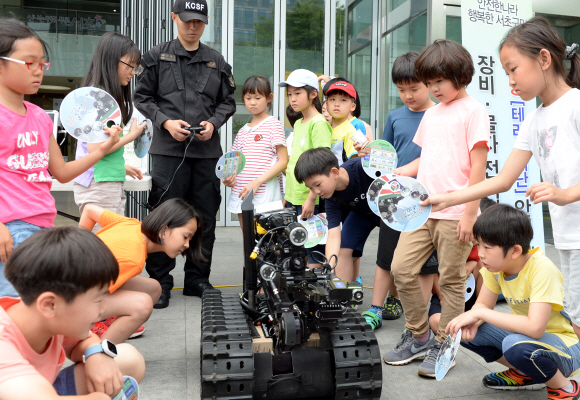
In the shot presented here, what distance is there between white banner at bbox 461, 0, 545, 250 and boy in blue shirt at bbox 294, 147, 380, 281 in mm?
1348

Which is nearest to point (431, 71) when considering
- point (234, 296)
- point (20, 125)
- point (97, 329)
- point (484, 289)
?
point (484, 289)

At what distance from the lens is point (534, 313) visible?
215 cm

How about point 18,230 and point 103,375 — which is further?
point 18,230

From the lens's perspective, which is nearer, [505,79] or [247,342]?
[247,342]

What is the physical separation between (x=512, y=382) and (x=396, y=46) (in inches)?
244

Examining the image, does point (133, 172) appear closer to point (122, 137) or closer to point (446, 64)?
point (122, 137)

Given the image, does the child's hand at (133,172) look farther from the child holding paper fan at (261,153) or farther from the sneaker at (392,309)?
the sneaker at (392,309)

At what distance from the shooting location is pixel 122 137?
3.17 m

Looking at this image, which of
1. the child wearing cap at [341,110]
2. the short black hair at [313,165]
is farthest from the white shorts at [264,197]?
the short black hair at [313,165]

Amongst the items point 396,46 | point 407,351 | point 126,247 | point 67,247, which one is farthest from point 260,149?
point 396,46

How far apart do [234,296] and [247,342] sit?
2.25 ft

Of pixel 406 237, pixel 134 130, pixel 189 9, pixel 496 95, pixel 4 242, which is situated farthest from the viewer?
pixel 496 95

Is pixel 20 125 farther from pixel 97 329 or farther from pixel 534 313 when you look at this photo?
pixel 534 313

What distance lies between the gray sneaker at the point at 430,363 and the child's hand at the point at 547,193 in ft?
3.59
